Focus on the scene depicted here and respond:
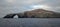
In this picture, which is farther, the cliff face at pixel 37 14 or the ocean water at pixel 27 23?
the cliff face at pixel 37 14

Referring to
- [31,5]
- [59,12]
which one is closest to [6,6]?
[31,5]

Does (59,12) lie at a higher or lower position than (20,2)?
lower

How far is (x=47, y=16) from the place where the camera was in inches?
192

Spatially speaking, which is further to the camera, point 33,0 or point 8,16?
point 33,0

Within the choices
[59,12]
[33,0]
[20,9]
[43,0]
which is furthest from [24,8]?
[59,12]

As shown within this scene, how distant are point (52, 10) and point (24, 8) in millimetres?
1064

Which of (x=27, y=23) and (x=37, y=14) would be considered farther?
(x=37, y=14)

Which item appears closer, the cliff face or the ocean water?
the ocean water

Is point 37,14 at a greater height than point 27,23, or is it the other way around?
point 37,14

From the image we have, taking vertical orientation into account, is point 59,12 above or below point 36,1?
below

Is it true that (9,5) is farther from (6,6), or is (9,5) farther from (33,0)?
(33,0)

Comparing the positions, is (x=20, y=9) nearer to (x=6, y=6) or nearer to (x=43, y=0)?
(x=6, y=6)

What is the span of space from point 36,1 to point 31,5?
0.25 m

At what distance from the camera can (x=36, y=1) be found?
16.6 ft
